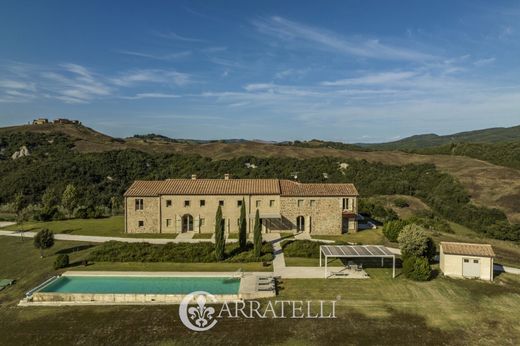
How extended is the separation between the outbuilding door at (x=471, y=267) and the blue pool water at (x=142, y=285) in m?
16.0

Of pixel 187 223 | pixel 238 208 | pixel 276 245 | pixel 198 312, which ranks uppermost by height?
pixel 238 208

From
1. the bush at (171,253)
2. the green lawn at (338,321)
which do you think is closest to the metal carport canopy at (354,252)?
the green lawn at (338,321)

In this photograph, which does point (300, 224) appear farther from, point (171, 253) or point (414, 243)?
point (171, 253)

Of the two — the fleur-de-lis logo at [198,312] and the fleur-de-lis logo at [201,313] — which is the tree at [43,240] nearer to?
the fleur-de-lis logo at [198,312]

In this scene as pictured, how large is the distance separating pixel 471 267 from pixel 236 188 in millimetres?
22386

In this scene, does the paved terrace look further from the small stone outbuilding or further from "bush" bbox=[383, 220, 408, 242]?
the small stone outbuilding

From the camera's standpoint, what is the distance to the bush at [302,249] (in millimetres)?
28750

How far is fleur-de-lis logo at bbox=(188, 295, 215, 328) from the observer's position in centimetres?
1799

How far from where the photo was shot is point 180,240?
110 feet

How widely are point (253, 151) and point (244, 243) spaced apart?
6578 centimetres

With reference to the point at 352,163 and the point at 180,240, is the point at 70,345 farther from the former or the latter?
the point at 352,163

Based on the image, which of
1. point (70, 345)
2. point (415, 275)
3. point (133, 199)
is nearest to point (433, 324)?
point (415, 275)

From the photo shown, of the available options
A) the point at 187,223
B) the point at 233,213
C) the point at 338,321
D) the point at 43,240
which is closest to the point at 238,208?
the point at 233,213

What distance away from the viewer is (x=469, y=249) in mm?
24578
